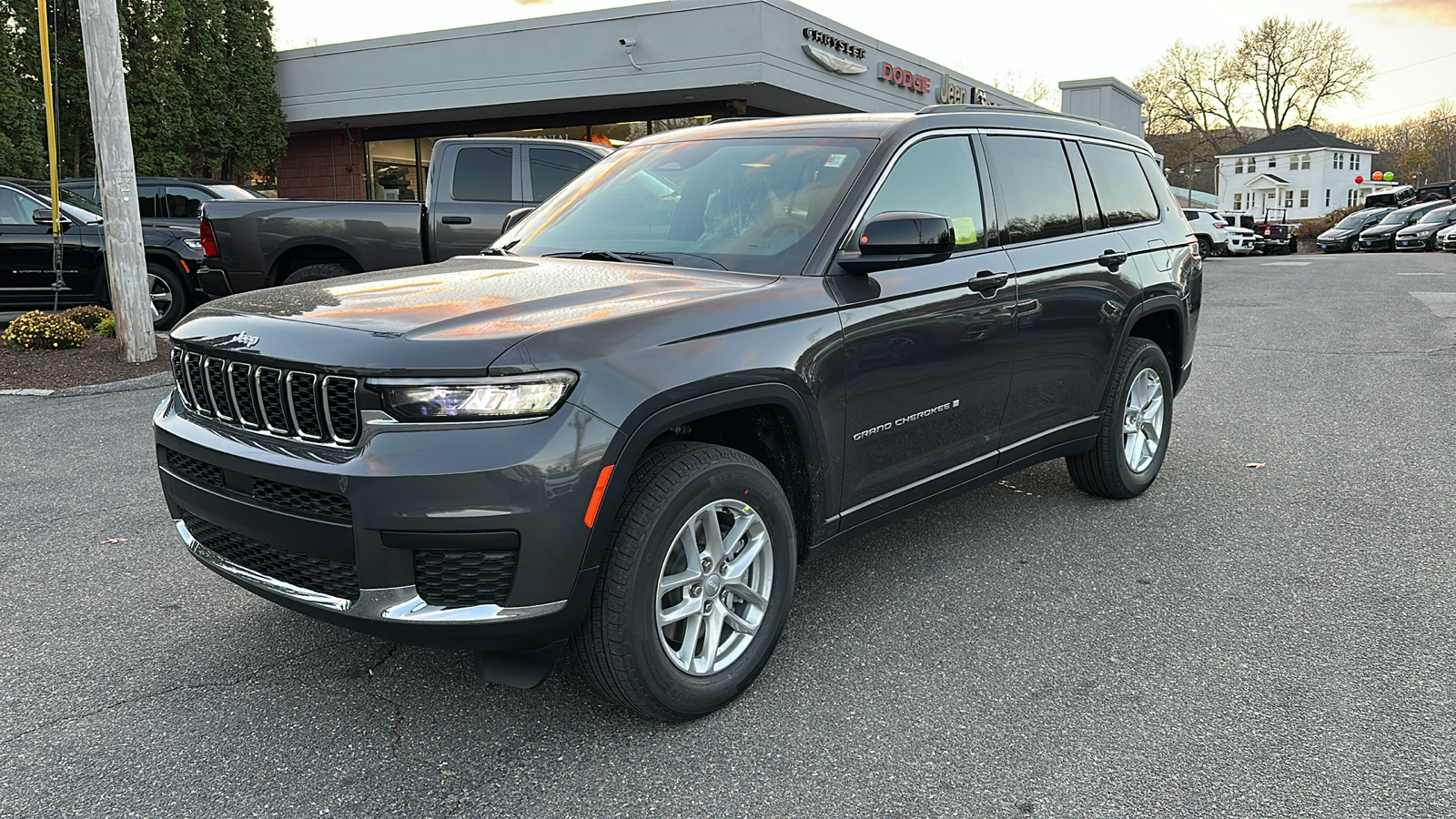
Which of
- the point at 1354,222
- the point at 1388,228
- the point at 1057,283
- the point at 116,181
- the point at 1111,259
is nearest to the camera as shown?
the point at 1057,283

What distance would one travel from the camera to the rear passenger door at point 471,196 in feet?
32.6

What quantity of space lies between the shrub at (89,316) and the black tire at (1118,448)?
9.68 meters

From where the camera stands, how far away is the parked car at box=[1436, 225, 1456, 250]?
33.8 metres

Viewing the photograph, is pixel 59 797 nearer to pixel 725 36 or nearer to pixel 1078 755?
pixel 1078 755

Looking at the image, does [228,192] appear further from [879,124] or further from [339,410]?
[339,410]

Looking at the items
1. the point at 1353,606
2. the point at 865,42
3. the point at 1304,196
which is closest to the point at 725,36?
the point at 865,42

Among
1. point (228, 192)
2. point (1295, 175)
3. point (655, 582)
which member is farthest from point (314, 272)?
point (1295, 175)

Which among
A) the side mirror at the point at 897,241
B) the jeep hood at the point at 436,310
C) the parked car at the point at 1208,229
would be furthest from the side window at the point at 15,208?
the parked car at the point at 1208,229

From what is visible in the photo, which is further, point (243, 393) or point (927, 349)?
point (927, 349)

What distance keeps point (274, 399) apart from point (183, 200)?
1134cm

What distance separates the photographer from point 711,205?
12.7 feet

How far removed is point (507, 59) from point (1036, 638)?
20032 millimetres

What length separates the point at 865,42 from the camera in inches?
880

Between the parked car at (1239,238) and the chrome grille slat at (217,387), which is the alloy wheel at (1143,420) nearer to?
the chrome grille slat at (217,387)
